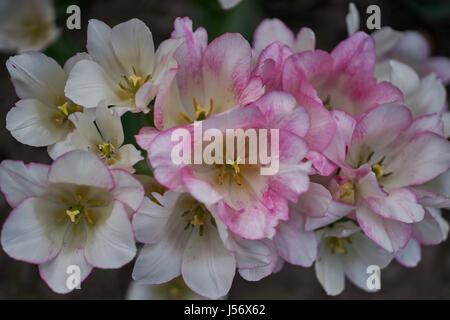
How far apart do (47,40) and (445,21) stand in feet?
5.06

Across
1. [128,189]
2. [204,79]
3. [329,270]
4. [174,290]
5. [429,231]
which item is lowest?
[174,290]

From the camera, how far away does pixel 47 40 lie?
1.25 meters

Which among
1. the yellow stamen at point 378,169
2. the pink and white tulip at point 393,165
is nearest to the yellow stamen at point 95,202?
the pink and white tulip at point 393,165

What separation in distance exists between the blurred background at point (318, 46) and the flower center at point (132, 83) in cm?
87

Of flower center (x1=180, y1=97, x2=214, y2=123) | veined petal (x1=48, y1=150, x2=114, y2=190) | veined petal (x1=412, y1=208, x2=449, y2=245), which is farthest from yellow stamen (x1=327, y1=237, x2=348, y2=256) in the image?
veined petal (x1=48, y1=150, x2=114, y2=190)

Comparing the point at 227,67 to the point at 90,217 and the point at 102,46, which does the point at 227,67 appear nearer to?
the point at 102,46

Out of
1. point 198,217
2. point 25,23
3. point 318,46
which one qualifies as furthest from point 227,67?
point 318,46

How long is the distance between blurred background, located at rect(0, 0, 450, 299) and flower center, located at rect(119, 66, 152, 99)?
34.1 inches

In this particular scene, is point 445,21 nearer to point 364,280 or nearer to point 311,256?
point 364,280

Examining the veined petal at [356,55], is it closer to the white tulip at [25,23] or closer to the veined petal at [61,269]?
the veined petal at [61,269]

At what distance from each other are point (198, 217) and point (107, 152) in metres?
0.19

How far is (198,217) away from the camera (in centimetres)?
82

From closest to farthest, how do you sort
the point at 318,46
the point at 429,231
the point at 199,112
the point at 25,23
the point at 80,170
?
the point at 80,170, the point at 199,112, the point at 429,231, the point at 25,23, the point at 318,46

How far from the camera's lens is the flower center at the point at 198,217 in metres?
0.82
